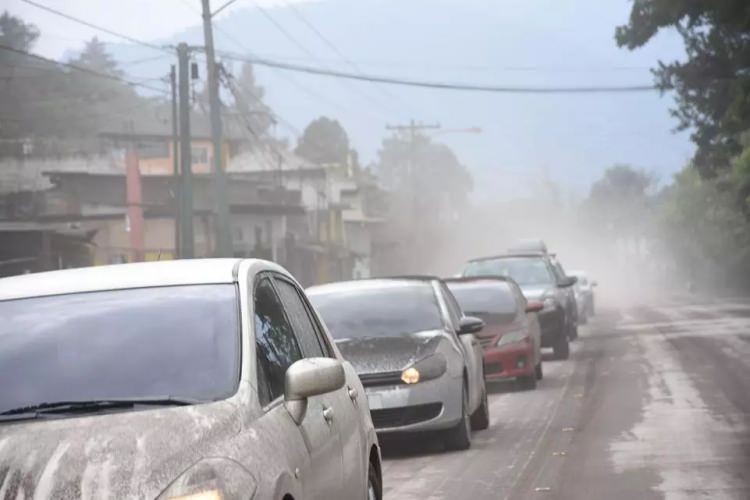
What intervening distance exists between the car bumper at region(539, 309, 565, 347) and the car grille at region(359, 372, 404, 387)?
13.0 metres

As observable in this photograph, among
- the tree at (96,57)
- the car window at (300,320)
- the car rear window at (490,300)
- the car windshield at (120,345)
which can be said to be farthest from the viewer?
the tree at (96,57)

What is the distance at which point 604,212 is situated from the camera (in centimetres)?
18700

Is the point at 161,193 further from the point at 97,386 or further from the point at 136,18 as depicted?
the point at 97,386

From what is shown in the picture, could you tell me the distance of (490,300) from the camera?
2169 centimetres

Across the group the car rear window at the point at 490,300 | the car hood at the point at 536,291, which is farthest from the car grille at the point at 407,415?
the car hood at the point at 536,291

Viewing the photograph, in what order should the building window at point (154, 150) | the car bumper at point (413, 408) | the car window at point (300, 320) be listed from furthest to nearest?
the building window at point (154, 150), the car bumper at point (413, 408), the car window at point (300, 320)

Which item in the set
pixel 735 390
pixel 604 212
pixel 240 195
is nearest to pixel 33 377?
pixel 735 390

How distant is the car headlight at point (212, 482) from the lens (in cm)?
493

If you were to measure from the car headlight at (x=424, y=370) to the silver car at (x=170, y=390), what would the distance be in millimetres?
6088

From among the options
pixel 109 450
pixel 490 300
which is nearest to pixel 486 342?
pixel 490 300

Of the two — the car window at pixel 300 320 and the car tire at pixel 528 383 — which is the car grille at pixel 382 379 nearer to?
the car window at pixel 300 320

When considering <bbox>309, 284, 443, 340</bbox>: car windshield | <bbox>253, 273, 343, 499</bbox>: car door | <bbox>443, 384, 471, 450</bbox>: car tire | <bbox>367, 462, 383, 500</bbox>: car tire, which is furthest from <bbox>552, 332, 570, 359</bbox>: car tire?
<bbox>253, 273, 343, 499</bbox>: car door

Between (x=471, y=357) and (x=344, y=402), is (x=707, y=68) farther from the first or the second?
(x=344, y=402)

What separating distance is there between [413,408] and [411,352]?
58cm
